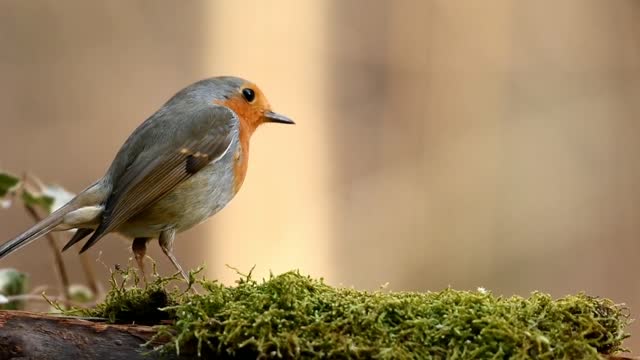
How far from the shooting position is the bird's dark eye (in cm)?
334

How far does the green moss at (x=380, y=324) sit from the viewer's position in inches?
74.0

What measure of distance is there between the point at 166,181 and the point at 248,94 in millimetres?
553

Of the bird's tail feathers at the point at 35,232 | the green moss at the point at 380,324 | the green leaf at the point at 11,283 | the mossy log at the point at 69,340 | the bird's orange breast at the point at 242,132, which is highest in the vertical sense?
the bird's orange breast at the point at 242,132

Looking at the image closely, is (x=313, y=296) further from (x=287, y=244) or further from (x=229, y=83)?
(x=287, y=244)

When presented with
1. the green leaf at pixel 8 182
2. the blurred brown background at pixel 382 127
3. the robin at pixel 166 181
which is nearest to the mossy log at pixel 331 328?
the robin at pixel 166 181

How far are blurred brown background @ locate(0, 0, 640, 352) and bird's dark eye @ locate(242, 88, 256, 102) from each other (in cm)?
215

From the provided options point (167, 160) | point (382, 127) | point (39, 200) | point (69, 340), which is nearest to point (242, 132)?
point (167, 160)

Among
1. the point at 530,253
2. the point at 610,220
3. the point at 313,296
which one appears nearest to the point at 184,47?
the point at 530,253

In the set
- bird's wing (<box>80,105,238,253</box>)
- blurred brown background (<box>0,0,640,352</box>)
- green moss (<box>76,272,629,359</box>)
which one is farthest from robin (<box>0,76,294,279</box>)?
blurred brown background (<box>0,0,640,352</box>)

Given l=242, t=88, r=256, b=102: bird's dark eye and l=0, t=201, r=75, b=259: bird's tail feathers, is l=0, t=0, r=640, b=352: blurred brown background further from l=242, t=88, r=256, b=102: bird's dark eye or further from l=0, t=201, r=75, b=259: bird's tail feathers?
l=0, t=201, r=75, b=259: bird's tail feathers

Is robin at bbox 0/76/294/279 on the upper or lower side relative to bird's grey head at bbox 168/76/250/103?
lower

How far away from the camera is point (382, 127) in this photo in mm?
6016

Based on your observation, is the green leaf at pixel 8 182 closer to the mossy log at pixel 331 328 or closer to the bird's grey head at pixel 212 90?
the bird's grey head at pixel 212 90

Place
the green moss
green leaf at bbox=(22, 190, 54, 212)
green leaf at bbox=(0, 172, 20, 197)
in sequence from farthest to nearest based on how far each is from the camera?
green leaf at bbox=(22, 190, 54, 212)
green leaf at bbox=(0, 172, 20, 197)
the green moss
